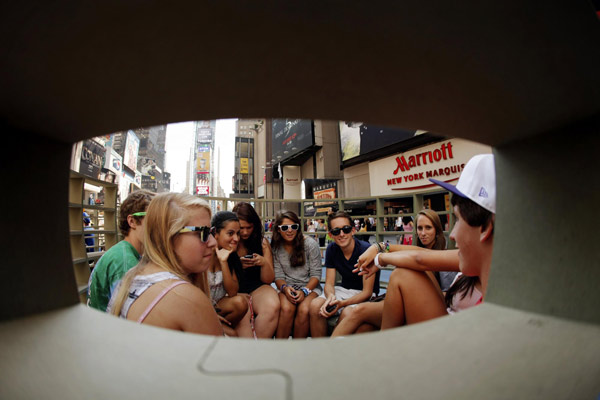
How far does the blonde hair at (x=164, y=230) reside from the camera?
114 centimetres

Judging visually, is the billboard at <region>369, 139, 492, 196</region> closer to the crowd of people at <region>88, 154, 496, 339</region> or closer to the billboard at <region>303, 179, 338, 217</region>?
the billboard at <region>303, 179, 338, 217</region>

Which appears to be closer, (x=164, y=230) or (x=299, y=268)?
(x=164, y=230)

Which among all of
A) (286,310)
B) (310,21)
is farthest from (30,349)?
(286,310)

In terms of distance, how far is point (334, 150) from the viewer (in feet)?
48.0

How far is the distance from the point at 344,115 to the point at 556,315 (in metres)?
0.45

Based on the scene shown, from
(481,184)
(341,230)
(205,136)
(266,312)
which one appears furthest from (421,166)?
(205,136)

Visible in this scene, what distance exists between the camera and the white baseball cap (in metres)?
0.96

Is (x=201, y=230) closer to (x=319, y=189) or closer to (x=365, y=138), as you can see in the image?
(x=365, y=138)

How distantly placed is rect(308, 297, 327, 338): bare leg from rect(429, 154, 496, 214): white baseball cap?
1.69 m

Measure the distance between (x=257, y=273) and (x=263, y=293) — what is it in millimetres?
262

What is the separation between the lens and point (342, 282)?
2779mm

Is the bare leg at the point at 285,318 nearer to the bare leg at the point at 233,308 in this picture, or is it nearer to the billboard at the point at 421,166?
the bare leg at the point at 233,308

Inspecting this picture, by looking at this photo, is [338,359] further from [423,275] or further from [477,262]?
[423,275]

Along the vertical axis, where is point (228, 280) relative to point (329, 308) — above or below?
above
